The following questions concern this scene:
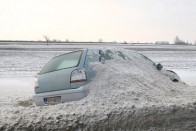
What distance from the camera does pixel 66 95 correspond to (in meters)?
6.79

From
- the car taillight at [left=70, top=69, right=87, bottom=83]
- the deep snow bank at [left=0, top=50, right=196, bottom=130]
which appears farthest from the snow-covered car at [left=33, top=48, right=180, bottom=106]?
the deep snow bank at [left=0, top=50, right=196, bottom=130]

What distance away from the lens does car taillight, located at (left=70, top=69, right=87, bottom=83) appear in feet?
22.0

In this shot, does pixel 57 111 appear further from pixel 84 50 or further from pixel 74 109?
pixel 84 50

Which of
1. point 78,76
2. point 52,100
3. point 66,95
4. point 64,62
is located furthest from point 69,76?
point 64,62

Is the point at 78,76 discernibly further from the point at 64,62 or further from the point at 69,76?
the point at 64,62

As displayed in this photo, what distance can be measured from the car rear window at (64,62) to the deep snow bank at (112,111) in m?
0.99

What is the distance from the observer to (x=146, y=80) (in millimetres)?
6656

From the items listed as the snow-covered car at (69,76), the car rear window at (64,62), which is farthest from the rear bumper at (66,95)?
the car rear window at (64,62)

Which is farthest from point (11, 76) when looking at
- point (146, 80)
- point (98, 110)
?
point (98, 110)

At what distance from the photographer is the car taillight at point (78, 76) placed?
6.72m

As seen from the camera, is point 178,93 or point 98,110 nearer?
point 98,110

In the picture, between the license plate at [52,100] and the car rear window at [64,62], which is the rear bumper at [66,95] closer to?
the license plate at [52,100]

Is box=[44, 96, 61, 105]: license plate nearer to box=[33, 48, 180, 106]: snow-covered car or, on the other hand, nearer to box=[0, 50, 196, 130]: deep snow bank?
box=[33, 48, 180, 106]: snow-covered car

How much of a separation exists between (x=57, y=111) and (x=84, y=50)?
2.33 m
